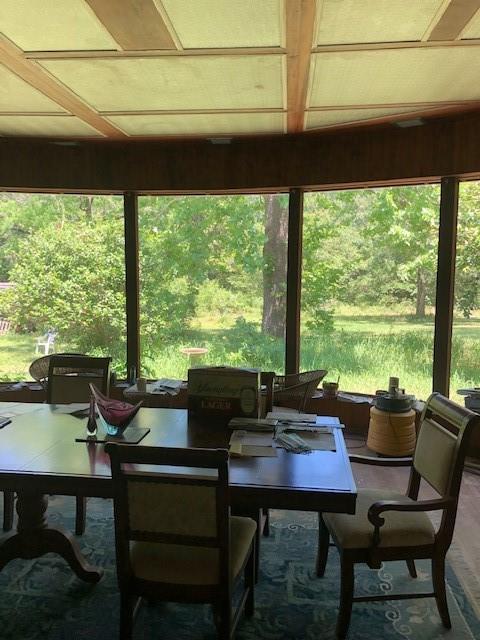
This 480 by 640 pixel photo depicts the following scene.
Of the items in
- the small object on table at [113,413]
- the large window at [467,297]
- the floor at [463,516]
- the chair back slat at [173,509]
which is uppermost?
the large window at [467,297]

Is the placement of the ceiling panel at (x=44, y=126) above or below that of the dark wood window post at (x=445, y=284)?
above

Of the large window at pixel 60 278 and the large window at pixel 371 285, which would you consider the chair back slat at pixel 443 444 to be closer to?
the large window at pixel 371 285

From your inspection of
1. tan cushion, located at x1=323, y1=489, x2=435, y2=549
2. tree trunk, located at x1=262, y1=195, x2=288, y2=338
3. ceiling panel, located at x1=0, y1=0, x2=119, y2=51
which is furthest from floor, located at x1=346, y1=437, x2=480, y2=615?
ceiling panel, located at x1=0, y1=0, x2=119, y2=51

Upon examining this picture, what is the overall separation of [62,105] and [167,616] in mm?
3191

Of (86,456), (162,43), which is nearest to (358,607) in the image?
(86,456)

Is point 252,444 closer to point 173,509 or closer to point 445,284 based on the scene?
point 173,509

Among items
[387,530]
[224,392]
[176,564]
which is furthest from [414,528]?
[224,392]

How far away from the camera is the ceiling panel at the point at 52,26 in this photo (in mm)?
2115

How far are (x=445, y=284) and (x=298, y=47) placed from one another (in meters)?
2.40

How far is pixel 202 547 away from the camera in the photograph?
173cm

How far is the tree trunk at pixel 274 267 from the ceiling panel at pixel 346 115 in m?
0.93

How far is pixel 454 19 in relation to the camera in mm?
2223

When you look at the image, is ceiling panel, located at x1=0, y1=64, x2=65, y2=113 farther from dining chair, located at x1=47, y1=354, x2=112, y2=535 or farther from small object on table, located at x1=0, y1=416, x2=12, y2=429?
small object on table, located at x1=0, y1=416, x2=12, y2=429

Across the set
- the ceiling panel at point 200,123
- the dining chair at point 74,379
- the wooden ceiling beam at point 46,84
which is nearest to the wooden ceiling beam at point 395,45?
the ceiling panel at point 200,123
